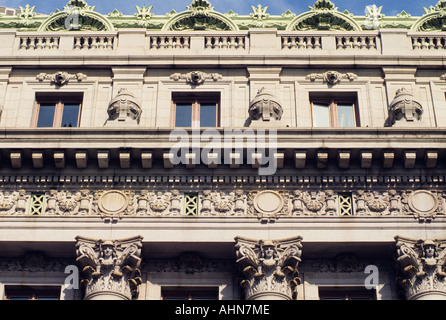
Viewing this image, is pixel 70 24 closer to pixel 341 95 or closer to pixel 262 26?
pixel 262 26

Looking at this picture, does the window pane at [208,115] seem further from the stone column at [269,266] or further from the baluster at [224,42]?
the stone column at [269,266]

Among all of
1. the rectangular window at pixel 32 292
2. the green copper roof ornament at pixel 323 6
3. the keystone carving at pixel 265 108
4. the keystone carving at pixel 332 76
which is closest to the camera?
the rectangular window at pixel 32 292

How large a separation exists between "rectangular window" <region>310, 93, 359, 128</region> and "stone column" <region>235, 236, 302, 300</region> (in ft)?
17.4

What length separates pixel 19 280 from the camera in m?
27.4

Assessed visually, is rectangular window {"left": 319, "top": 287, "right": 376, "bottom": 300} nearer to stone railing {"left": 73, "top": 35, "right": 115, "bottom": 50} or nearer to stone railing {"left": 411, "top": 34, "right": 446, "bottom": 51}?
stone railing {"left": 411, "top": 34, "right": 446, "bottom": 51}

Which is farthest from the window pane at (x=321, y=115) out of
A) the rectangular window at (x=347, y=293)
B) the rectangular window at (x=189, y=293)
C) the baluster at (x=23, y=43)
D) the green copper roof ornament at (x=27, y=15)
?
the green copper roof ornament at (x=27, y=15)

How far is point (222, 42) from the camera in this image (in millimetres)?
32562

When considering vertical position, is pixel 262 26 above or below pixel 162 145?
above

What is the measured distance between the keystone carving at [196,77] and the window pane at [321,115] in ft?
11.3

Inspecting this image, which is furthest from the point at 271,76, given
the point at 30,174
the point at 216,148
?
the point at 30,174

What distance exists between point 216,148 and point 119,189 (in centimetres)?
325

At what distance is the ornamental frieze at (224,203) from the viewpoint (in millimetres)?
27672

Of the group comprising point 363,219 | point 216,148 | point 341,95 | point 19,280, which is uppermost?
point 341,95

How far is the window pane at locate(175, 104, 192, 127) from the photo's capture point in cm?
3064
